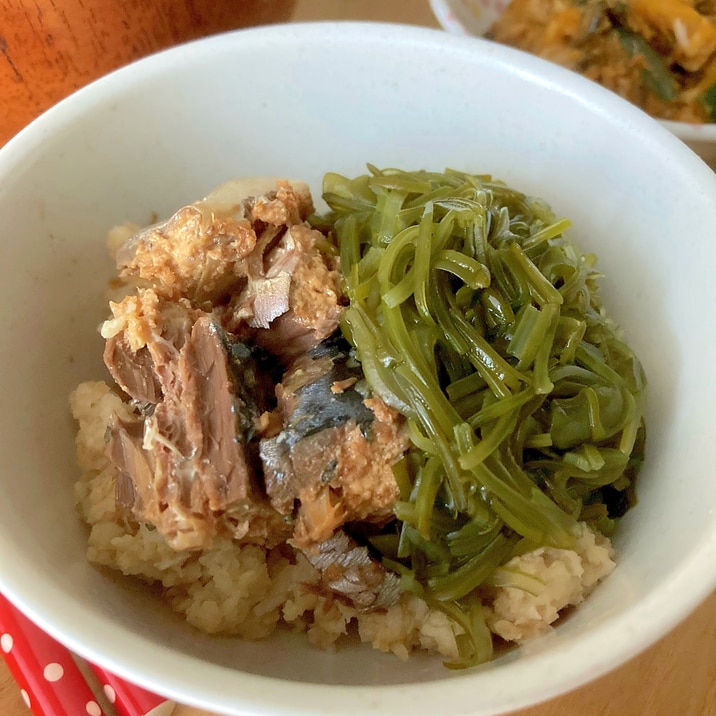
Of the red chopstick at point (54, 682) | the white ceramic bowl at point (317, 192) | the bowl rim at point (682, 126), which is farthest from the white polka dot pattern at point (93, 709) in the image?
the bowl rim at point (682, 126)

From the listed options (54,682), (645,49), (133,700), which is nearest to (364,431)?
(133,700)

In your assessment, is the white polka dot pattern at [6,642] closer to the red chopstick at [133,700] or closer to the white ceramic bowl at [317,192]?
the red chopstick at [133,700]

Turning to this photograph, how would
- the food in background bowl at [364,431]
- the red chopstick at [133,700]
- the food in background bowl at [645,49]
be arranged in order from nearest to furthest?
1. the food in background bowl at [364,431]
2. the red chopstick at [133,700]
3. the food in background bowl at [645,49]

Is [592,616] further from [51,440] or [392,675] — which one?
[51,440]

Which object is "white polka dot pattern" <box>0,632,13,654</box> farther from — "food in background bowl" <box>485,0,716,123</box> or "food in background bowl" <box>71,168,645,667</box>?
"food in background bowl" <box>485,0,716,123</box>

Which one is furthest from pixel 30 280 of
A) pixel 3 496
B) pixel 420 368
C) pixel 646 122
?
pixel 646 122

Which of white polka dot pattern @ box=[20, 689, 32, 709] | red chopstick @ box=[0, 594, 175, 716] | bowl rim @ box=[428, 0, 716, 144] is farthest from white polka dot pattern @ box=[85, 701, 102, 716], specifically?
bowl rim @ box=[428, 0, 716, 144]
